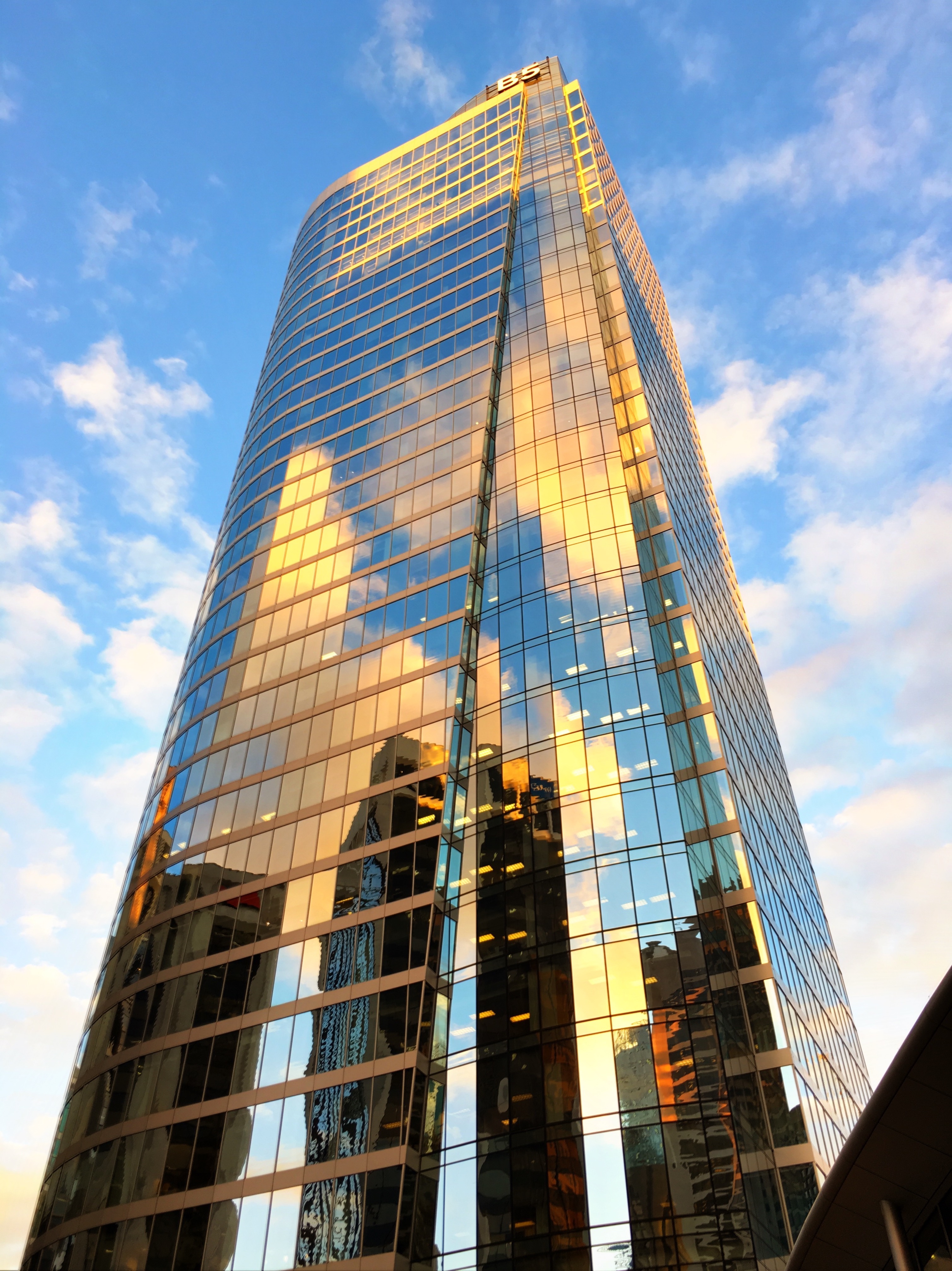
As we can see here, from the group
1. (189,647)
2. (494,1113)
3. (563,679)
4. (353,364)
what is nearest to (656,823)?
(563,679)

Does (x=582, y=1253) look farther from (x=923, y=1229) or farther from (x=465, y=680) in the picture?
(x=465, y=680)

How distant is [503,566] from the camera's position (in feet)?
166

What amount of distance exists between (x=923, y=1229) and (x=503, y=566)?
34.8 m

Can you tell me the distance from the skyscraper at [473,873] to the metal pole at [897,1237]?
10.1m

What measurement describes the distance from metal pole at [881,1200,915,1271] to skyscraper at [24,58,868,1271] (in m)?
10.1

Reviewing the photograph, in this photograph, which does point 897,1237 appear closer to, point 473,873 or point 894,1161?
point 894,1161

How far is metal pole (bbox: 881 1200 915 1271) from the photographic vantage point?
20188 millimetres

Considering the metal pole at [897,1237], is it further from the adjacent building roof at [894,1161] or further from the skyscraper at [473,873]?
the skyscraper at [473,873]

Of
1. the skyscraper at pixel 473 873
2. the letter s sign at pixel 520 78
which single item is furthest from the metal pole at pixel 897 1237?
the letter s sign at pixel 520 78

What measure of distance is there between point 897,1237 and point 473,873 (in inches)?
891

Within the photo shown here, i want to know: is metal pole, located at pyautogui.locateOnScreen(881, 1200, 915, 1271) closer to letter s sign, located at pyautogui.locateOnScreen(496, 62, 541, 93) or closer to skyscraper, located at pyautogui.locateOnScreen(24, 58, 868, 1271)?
skyscraper, located at pyautogui.locateOnScreen(24, 58, 868, 1271)

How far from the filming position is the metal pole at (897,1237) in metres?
20.2

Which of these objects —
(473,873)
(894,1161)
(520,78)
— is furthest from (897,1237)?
(520,78)

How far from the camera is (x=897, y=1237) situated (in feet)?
66.6
